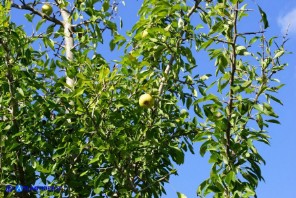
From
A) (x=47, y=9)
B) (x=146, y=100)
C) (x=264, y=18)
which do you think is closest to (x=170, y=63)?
(x=146, y=100)

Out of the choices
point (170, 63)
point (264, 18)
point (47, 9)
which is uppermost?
point (47, 9)

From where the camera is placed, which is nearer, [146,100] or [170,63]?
[146,100]

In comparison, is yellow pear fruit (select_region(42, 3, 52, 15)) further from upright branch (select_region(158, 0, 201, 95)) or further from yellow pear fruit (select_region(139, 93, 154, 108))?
yellow pear fruit (select_region(139, 93, 154, 108))

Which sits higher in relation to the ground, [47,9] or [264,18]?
[47,9]

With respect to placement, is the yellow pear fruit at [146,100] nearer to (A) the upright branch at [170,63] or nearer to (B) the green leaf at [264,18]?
(A) the upright branch at [170,63]

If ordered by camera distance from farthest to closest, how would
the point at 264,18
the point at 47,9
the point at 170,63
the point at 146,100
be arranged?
the point at 47,9, the point at 170,63, the point at 146,100, the point at 264,18

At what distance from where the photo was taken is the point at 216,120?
12.6ft

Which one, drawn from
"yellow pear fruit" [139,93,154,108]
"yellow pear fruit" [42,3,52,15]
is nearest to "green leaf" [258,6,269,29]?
"yellow pear fruit" [139,93,154,108]

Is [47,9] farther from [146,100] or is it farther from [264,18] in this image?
[264,18]

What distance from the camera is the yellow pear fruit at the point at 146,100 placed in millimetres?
4629

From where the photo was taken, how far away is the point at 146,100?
4.63 meters

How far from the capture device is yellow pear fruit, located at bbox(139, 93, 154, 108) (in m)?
4.63

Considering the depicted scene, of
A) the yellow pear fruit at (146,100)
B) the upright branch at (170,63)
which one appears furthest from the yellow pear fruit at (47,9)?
the yellow pear fruit at (146,100)

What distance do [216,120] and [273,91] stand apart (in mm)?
526
